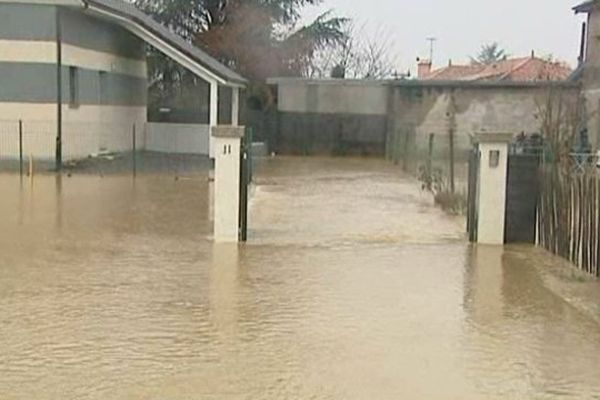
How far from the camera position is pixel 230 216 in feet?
42.9

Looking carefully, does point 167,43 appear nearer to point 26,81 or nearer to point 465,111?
point 26,81

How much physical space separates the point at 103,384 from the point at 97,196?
13.1 m

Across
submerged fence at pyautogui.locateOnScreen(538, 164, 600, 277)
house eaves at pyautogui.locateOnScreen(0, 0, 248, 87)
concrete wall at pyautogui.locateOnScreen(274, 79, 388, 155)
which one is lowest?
submerged fence at pyautogui.locateOnScreen(538, 164, 600, 277)

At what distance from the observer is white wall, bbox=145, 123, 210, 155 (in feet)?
108

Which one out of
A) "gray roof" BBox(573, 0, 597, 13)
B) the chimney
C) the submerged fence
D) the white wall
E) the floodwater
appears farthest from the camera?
the chimney

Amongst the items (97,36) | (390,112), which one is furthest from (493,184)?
(390,112)

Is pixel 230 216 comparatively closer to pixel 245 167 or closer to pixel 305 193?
pixel 245 167

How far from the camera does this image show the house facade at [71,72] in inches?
998

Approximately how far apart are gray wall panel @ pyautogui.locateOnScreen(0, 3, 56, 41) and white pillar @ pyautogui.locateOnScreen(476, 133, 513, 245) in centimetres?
1587

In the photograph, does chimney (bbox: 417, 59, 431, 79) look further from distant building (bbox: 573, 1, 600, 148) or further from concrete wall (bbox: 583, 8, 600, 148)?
concrete wall (bbox: 583, 8, 600, 148)

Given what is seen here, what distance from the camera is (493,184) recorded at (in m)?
13.2

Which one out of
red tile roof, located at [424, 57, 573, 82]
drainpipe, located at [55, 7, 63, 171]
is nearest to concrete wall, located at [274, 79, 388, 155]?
red tile roof, located at [424, 57, 573, 82]

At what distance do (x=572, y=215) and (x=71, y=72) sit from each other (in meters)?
18.6

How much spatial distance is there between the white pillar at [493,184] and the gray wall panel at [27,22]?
15874mm
